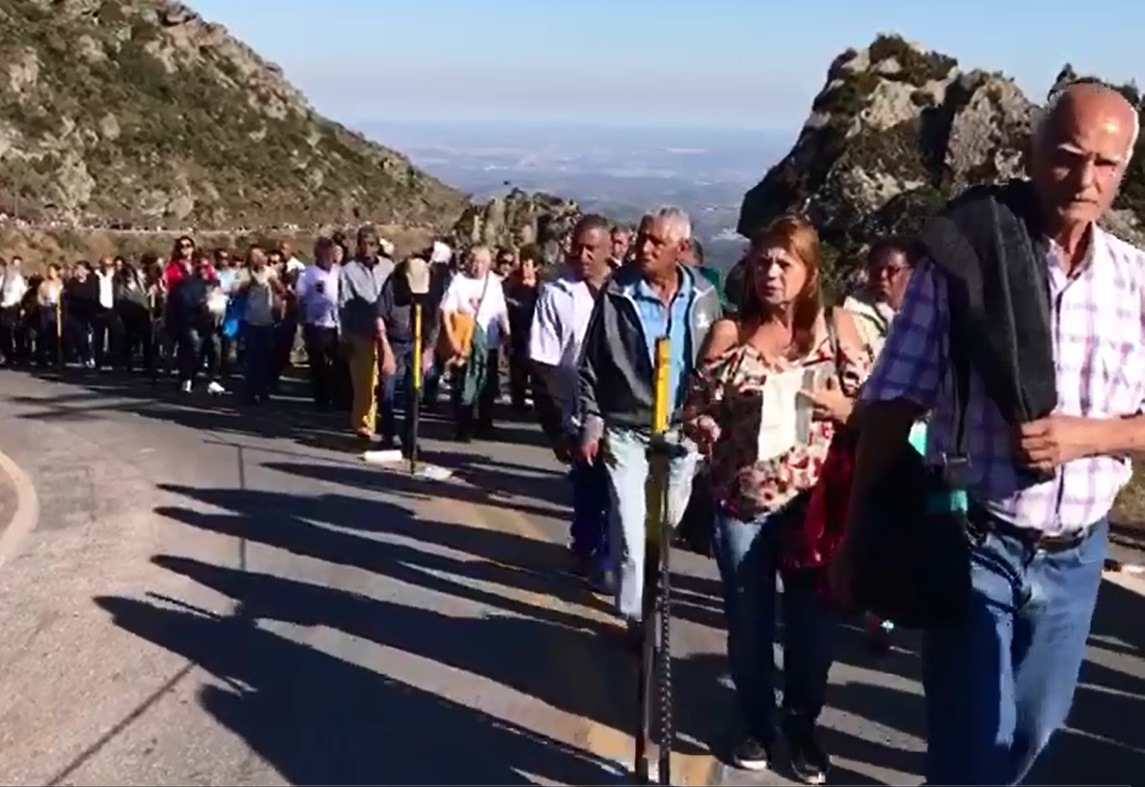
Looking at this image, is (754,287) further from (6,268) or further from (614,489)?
(6,268)

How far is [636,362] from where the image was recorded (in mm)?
7469

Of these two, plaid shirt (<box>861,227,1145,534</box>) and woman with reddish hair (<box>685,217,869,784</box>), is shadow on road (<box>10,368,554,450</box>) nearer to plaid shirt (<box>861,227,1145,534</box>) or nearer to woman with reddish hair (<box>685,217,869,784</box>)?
woman with reddish hair (<box>685,217,869,784</box>)

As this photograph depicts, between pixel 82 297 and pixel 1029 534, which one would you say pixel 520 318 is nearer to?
pixel 82 297

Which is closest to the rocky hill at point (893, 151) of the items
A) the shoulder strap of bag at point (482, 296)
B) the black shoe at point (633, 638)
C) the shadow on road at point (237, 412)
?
the shadow on road at point (237, 412)

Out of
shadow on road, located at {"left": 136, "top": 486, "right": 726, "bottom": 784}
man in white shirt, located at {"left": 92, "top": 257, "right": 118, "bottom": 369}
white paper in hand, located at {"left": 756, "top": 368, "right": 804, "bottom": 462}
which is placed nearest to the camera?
white paper in hand, located at {"left": 756, "top": 368, "right": 804, "bottom": 462}

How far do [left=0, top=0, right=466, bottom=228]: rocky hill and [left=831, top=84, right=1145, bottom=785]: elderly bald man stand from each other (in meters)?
60.4

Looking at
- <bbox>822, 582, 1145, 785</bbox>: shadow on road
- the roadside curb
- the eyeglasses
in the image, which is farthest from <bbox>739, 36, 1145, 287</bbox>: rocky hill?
<bbox>822, 582, 1145, 785</bbox>: shadow on road

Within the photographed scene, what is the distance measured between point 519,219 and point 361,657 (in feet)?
87.8

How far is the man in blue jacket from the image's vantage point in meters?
7.42

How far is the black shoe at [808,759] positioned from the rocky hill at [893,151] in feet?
70.7

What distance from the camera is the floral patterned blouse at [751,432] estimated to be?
587cm

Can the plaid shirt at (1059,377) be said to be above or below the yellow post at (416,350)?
above

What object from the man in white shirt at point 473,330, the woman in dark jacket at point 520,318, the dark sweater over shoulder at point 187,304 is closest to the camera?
the man in white shirt at point 473,330

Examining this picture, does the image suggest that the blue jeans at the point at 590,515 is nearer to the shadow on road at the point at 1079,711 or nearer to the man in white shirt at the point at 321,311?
the shadow on road at the point at 1079,711
